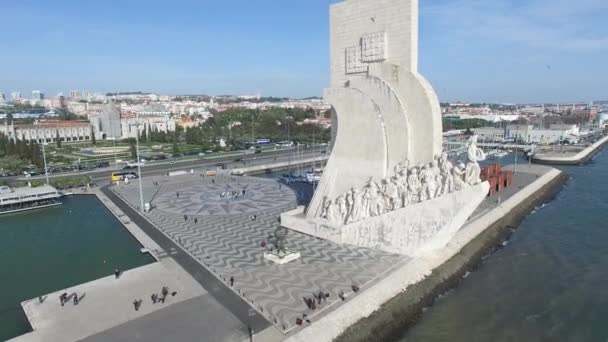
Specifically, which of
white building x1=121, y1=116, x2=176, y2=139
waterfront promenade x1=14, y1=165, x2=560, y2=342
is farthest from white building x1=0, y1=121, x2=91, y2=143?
waterfront promenade x1=14, y1=165, x2=560, y2=342

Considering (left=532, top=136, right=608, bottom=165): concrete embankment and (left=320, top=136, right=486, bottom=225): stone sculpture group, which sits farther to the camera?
(left=532, top=136, right=608, bottom=165): concrete embankment

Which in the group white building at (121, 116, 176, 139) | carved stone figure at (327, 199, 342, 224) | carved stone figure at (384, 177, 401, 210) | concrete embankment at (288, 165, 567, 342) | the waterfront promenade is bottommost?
concrete embankment at (288, 165, 567, 342)

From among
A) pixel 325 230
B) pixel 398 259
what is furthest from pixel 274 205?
pixel 398 259

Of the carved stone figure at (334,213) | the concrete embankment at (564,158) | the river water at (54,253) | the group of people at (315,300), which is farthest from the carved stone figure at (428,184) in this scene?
the concrete embankment at (564,158)

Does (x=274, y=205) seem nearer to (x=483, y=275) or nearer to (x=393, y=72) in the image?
(x=393, y=72)

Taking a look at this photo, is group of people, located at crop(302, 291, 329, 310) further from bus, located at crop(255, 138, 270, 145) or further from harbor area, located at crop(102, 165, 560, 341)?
bus, located at crop(255, 138, 270, 145)
